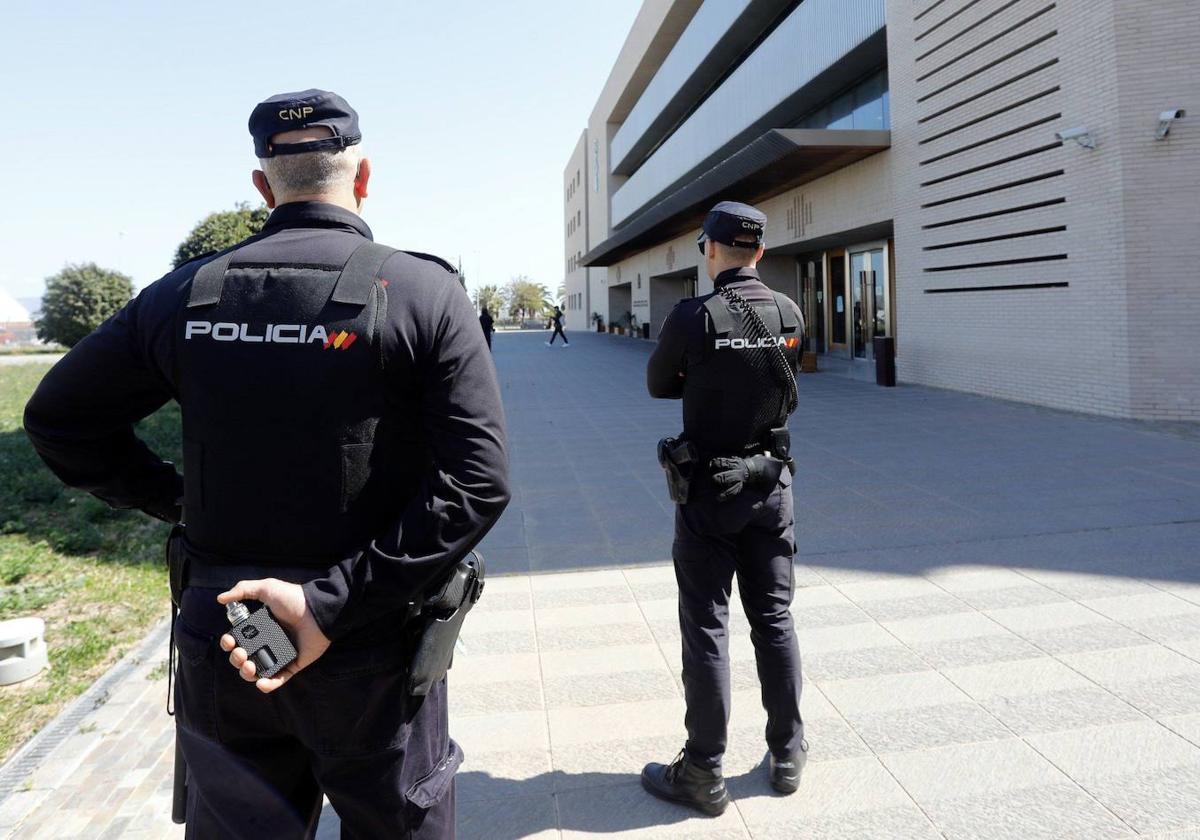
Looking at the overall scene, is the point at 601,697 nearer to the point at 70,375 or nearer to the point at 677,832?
the point at 677,832

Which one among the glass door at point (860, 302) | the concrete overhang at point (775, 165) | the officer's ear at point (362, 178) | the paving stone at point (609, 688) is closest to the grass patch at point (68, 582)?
the paving stone at point (609, 688)

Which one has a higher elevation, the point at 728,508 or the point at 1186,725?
the point at 728,508

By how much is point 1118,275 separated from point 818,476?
18.1 ft

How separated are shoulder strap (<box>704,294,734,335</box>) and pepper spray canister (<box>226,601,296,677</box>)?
1788 millimetres

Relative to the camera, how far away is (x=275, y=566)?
5.54ft

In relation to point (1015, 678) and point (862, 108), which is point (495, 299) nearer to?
point (862, 108)

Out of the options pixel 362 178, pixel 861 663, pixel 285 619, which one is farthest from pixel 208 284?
pixel 861 663

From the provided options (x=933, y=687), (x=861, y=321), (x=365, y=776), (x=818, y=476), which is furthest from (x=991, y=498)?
(x=861, y=321)

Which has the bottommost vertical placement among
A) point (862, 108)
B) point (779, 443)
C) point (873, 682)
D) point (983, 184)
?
point (873, 682)

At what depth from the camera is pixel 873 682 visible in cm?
370

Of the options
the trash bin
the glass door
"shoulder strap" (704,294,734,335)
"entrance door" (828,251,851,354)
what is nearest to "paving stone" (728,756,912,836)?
"shoulder strap" (704,294,734,335)

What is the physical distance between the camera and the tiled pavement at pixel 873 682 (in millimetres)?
2805

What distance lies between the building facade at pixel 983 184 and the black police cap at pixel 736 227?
Answer: 9522 mm

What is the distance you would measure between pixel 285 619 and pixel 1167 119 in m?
11.8
